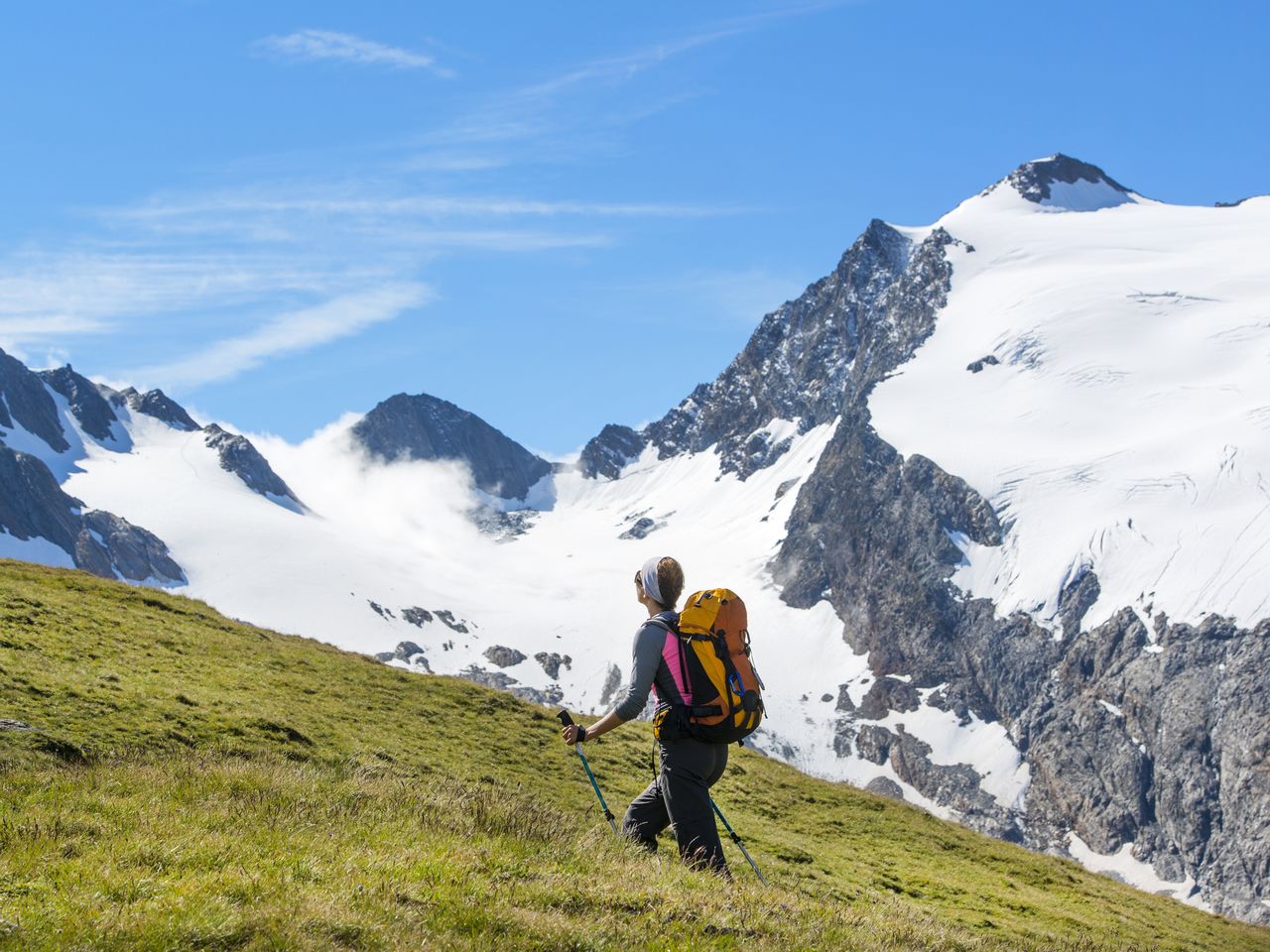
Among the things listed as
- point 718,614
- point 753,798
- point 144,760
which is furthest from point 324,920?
point 753,798

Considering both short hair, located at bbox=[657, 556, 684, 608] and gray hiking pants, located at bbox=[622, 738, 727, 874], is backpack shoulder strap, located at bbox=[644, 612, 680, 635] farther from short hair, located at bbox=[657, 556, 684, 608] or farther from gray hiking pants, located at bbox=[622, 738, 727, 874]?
gray hiking pants, located at bbox=[622, 738, 727, 874]

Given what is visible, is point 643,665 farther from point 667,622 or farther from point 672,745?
point 672,745

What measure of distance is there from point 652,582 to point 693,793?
2288 mm

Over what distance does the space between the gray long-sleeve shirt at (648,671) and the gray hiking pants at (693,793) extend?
21.4 inches

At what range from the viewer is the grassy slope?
9727 millimetres

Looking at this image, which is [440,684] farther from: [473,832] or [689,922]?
[689,922]

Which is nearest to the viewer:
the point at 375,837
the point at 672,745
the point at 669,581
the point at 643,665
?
the point at 375,837

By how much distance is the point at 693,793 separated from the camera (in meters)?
13.2

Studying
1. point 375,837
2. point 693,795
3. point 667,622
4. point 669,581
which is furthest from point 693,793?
point 375,837

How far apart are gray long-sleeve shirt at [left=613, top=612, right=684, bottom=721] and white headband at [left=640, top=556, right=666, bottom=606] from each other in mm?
423

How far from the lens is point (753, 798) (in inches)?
1265

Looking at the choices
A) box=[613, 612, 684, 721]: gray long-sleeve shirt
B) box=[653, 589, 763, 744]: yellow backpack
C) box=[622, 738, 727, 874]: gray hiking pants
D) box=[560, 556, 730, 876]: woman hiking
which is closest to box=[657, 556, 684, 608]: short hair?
box=[560, 556, 730, 876]: woman hiking

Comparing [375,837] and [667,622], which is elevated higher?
[667,622]

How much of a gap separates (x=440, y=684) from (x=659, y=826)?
2256cm
